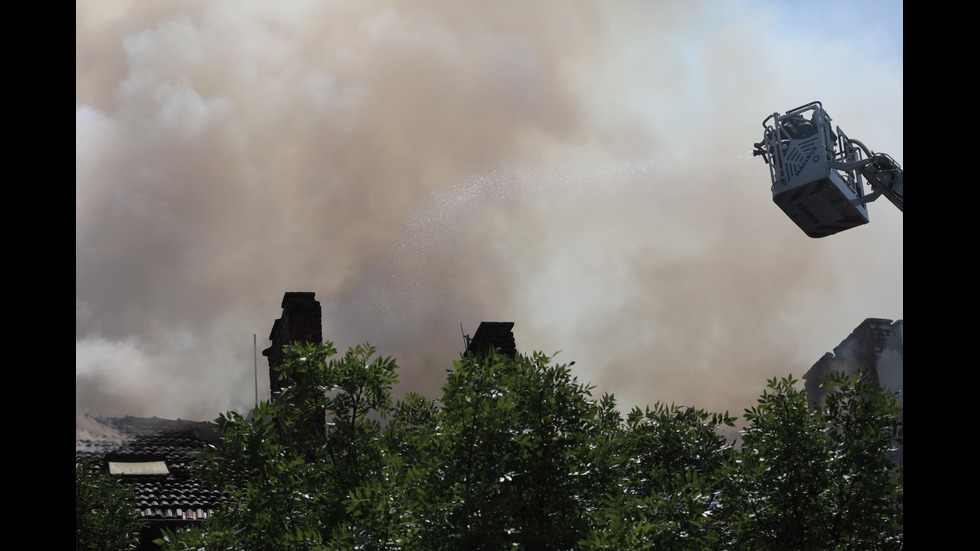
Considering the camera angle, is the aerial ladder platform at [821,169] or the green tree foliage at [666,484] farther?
the aerial ladder platform at [821,169]

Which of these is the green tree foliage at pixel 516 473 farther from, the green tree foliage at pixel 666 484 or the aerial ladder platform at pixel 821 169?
the aerial ladder platform at pixel 821 169

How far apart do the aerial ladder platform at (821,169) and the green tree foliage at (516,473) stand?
7733mm

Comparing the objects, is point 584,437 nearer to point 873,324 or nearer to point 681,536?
point 681,536

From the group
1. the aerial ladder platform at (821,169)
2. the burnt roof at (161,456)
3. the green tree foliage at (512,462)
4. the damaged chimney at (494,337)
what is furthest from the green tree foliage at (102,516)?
the aerial ladder platform at (821,169)

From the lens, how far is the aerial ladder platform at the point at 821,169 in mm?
17812

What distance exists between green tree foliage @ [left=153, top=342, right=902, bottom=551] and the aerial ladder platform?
7733 mm

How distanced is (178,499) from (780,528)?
25.9ft

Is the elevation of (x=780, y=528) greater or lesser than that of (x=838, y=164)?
lesser

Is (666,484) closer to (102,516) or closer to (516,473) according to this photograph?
(516,473)

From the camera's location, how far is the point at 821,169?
17.7m

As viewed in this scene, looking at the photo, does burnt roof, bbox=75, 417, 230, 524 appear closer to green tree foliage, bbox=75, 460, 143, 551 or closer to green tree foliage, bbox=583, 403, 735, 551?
green tree foliage, bbox=75, 460, 143, 551

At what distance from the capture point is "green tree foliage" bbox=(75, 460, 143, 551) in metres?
11.2

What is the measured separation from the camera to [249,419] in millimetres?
10133
